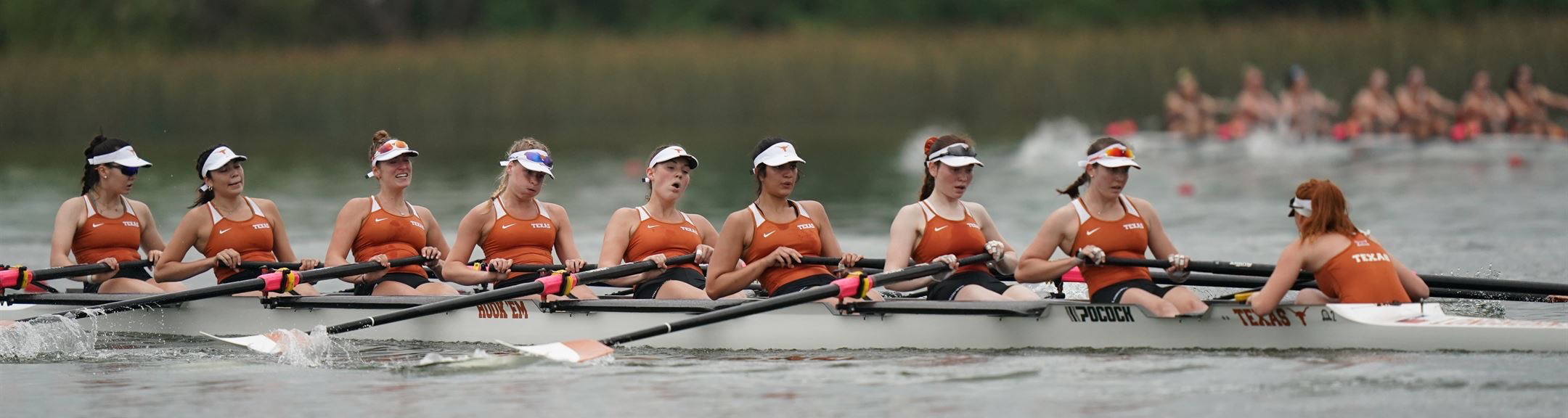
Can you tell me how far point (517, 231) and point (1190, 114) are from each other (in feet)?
51.5

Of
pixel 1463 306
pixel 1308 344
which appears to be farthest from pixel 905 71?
pixel 1308 344

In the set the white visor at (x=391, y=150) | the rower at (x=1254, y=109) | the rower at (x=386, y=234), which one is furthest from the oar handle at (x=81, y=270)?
the rower at (x=1254, y=109)

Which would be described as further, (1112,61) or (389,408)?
(1112,61)

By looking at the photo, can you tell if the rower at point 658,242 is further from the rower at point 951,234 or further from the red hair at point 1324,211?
the red hair at point 1324,211

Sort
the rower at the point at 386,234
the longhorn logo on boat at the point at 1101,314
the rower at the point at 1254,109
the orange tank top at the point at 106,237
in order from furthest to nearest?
the rower at the point at 1254,109
the orange tank top at the point at 106,237
the rower at the point at 386,234
the longhorn logo on boat at the point at 1101,314

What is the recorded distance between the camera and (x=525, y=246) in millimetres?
9234

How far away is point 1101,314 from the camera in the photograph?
25.7ft

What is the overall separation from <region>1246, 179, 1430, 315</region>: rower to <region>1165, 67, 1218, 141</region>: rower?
52.4 ft

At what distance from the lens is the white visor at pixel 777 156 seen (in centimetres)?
796

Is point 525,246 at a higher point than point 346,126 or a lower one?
lower

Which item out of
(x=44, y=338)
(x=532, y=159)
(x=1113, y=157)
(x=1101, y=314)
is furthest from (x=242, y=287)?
(x=1113, y=157)

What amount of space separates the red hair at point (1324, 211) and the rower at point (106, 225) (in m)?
5.83

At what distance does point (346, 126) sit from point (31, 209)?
9.98 meters

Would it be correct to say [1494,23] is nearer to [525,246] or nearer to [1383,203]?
[1383,203]
